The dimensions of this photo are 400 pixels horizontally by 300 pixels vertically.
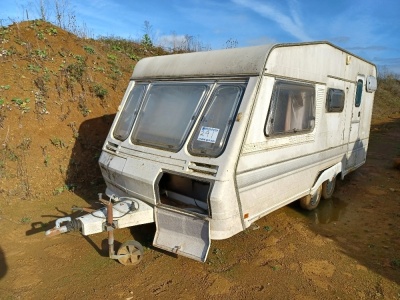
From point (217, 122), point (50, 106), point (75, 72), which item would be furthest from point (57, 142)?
point (217, 122)

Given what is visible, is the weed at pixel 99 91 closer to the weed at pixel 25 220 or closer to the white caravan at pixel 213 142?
the white caravan at pixel 213 142

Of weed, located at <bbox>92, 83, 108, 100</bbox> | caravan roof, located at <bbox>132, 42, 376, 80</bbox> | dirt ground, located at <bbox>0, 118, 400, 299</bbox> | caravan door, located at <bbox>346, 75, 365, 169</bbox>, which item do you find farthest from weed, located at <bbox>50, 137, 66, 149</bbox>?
caravan door, located at <bbox>346, 75, 365, 169</bbox>

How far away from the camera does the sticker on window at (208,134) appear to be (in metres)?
4.05

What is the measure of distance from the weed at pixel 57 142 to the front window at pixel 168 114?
3.61 metres

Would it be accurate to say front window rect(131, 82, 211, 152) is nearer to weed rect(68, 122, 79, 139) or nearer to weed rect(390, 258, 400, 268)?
weed rect(390, 258, 400, 268)

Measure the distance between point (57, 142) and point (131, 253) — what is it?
438 cm

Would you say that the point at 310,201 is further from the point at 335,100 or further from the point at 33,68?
the point at 33,68

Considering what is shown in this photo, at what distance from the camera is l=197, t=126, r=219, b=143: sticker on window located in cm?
405

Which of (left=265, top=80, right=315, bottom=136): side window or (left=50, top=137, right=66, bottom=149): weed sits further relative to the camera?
(left=50, top=137, right=66, bottom=149): weed

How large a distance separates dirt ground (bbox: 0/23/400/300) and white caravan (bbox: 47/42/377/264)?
1.70ft

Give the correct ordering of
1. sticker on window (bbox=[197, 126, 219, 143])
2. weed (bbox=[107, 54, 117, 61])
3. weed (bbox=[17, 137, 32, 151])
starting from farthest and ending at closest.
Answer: weed (bbox=[107, 54, 117, 61])
weed (bbox=[17, 137, 32, 151])
sticker on window (bbox=[197, 126, 219, 143])

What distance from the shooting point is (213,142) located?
4016 millimetres

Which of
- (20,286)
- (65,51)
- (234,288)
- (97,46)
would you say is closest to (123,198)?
(20,286)

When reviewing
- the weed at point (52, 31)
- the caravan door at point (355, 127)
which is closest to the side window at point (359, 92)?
the caravan door at point (355, 127)
